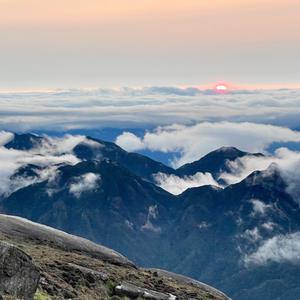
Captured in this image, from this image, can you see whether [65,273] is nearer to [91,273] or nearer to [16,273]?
[91,273]

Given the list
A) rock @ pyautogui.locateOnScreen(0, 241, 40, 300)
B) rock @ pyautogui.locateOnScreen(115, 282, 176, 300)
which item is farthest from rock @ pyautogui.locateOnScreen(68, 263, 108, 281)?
rock @ pyautogui.locateOnScreen(0, 241, 40, 300)

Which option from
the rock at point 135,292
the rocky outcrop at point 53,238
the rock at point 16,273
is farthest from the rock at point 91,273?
the rocky outcrop at point 53,238

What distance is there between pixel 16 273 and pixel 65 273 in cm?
1778

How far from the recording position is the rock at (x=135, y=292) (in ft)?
285

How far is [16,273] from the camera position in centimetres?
6944

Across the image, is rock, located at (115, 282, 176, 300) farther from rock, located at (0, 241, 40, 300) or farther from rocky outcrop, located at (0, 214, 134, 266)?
rocky outcrop, located at (0, 214, 134, 266)

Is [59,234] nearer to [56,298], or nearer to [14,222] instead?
[14,222]

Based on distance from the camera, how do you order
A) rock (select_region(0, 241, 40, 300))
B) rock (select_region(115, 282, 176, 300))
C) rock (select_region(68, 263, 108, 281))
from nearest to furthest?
rock (select_region(0, 241, 40, 300)), rock (select_region(115, 282, 176, 300)), rock (select_region(68, 263, 108, 281))

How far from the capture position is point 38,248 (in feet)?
335

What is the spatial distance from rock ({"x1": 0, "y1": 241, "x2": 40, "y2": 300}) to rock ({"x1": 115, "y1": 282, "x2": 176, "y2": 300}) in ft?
56.2

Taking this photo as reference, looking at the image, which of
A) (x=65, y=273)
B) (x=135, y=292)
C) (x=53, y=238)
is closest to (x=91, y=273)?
(x=65, y=273)

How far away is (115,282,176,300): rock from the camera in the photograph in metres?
87.0

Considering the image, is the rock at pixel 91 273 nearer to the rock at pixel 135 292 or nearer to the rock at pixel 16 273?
the rock at pixel 135 292

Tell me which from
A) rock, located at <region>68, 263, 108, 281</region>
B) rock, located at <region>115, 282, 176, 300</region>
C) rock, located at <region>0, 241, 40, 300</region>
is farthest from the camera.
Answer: rock, located at <region>68, 263, 108, 281</region>
